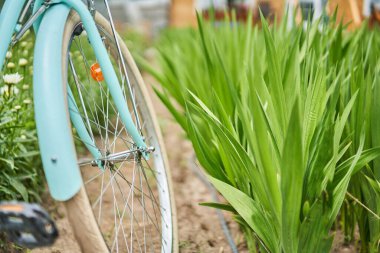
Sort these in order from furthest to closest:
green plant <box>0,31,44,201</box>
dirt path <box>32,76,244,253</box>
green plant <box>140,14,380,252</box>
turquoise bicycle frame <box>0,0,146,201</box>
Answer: dirt path <box>32,76,244,253</box> → green plant <box>0,31,44,201</box> → green plant <box>140,14,380,252</box> → turquoise bicycle frame <box>0,0,146,201</box>

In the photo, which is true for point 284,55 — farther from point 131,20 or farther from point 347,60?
point 131,20

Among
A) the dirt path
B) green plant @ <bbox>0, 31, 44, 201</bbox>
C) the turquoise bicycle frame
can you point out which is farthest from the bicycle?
green plant @ <bbox>0, 31, 44, 201</bbox>

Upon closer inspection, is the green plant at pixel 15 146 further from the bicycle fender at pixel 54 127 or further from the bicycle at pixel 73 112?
the bicycle fender at pixel 54 127

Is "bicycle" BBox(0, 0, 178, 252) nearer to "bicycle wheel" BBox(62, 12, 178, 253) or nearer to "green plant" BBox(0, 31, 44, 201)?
"bicycle wheel" BBox(62, 12, 178, 253)

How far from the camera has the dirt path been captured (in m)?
2.27

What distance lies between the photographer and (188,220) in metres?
2.71

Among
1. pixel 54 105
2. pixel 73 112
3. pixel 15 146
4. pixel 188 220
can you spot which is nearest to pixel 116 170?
pixel 73 112

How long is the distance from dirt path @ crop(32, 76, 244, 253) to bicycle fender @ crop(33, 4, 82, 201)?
0.90 metres

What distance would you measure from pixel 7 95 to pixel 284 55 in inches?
39.8

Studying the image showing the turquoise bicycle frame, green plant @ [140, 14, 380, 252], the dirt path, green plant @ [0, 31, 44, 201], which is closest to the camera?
the turquoise bicycle frame

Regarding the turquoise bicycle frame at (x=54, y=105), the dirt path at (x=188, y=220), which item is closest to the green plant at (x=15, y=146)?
the dirt path at (x=188, y=220)

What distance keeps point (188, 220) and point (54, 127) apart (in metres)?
1.51

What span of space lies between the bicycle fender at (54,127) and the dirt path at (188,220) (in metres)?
0.90

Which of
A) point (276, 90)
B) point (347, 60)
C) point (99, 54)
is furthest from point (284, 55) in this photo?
point (99, 54)
